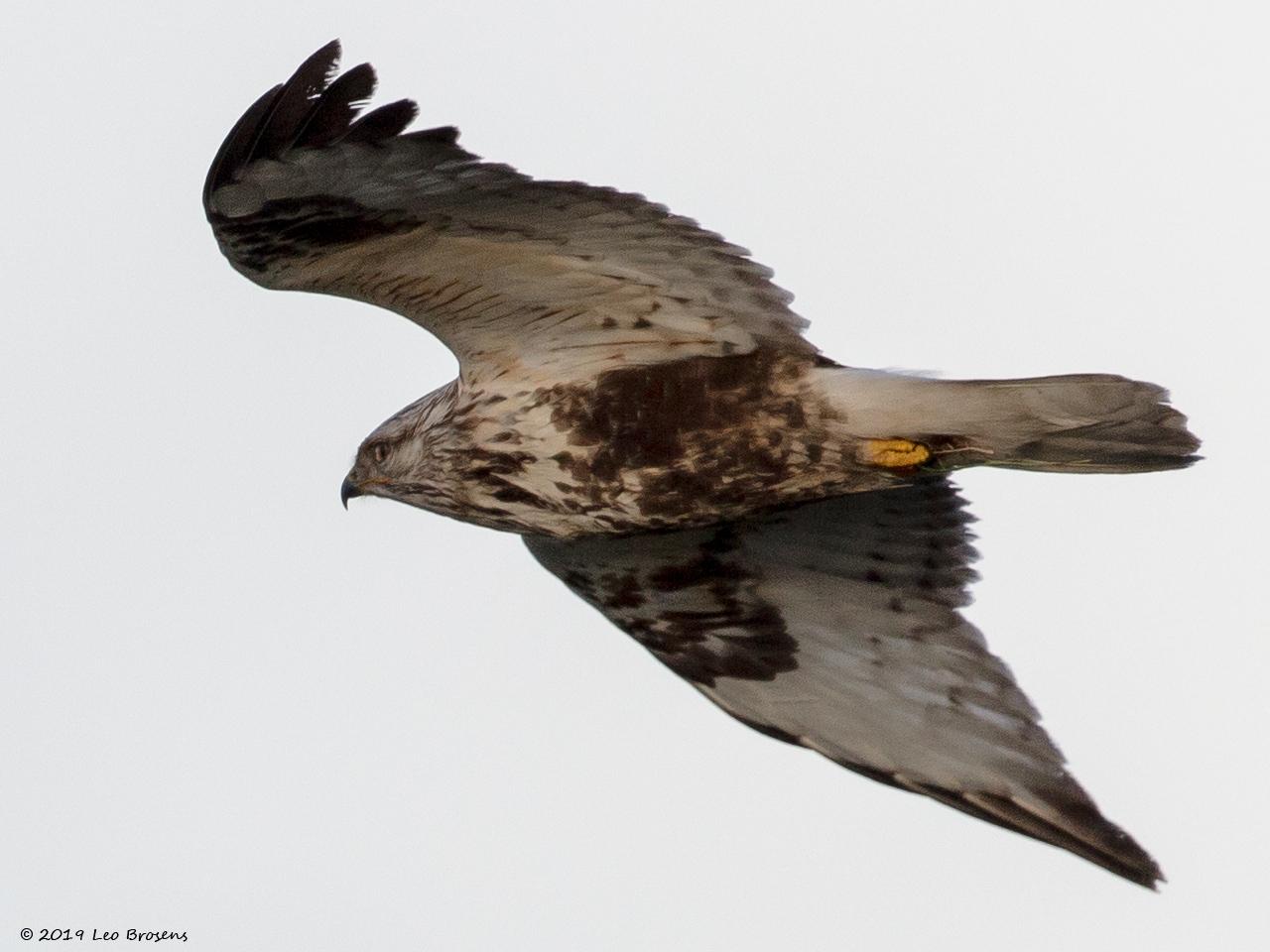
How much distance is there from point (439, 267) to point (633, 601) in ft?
5.24

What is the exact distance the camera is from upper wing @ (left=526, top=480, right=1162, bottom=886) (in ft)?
24.9

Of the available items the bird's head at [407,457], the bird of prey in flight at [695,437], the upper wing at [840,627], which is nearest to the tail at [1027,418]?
the bird of prey in flight at [695,437]

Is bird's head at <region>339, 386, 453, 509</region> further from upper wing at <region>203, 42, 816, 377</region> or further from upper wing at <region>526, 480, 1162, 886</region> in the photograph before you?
upper wing at <region>526, 480, 1162, 886</region>

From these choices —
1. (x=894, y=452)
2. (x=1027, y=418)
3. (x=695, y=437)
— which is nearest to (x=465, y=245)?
(x=695, y=437)

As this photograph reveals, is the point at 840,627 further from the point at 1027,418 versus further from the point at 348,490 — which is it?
the point at 348,490

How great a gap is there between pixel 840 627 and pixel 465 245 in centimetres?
208

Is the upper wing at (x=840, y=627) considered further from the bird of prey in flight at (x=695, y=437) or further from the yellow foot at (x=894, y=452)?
the yellow foot at (x=894, y=452)

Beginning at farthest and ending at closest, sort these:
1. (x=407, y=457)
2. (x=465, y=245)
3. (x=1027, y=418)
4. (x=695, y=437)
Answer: (x=407, y=457)
(x=695, y=437)
(x=465, y=245)
(x=1027, y=418)

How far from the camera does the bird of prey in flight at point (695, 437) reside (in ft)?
22.8

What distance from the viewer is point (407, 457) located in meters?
7.92

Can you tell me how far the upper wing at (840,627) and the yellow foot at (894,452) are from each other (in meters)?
0.69

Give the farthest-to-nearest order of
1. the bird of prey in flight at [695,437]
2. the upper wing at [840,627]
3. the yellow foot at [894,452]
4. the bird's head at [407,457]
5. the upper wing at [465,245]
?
1. the bird's head at [407,457]
2. the upper wing at [840,627]
3. the yellow foot at [894,452]
4. the bird of prey in flight at [695,437]
5. the upper wing at [465,245]

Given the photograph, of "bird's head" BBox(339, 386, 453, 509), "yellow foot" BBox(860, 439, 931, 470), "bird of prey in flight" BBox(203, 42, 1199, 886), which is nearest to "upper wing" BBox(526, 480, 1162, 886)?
"bird of prey in flight" BBox(203, 42, 1199, 886)

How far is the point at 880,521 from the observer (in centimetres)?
803
